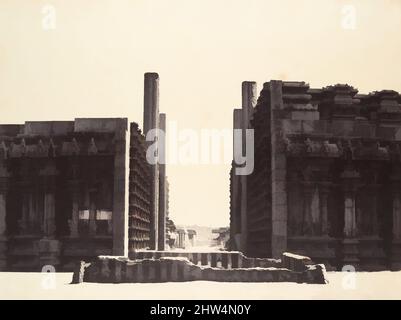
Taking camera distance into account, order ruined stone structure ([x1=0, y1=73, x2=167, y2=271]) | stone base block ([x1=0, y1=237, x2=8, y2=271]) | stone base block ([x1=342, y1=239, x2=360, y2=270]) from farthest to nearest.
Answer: stone base block ([x1=0, y1=237, x2=8, y2=271])
ruined stone structure ([x1=0, y1=73, x2=167, y2=271])
stone base block ([x1=342, y1=239, x2=360, y2=270])

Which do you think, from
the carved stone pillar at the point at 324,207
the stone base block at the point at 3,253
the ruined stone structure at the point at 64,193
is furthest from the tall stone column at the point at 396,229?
the stone base block at the point at 3,253

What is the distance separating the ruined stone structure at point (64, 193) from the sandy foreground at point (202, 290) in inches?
258

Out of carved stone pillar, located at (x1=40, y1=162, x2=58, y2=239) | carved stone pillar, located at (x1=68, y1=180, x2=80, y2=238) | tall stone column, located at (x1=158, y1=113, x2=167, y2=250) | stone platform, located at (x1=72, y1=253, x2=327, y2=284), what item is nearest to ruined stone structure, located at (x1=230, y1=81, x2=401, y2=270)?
stone platform, located at (x1=72, y1=253, x2=327, y2=284)

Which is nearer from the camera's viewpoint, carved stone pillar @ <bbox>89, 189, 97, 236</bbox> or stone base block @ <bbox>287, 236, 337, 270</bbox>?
stone base block @ <bbox>287, 236, 337, 270</bbox>

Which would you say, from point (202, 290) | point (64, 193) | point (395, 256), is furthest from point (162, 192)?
point (202, 290)

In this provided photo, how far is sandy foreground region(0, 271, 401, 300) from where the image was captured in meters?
18.1

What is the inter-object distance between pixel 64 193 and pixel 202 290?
14.1 m

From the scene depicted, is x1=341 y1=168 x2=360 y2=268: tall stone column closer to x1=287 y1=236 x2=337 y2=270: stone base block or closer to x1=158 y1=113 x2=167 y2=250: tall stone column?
x1=287 y1=236 x2=337 y2=270: stone base block

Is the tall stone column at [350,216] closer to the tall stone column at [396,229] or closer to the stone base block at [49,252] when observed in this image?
the tall stone column at [396,229]

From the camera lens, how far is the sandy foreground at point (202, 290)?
59.4 feet

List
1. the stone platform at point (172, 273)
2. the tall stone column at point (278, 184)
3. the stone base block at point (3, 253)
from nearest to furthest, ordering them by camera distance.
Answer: the stone platform at point (172, 273) < the tall stone column at point (278, 184) < the stone base block at point (3, 253)

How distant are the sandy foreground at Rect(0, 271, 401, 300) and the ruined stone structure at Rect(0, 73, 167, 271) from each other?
657 centimetres

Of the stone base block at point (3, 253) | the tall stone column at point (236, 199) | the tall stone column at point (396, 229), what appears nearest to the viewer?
the tall stone column at point (396, 229)
